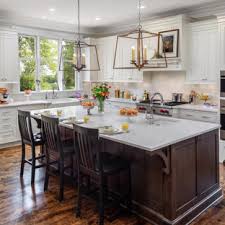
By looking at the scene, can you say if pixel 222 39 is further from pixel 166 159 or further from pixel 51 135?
pixel 51 135

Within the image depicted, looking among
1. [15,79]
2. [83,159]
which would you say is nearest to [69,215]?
[83,159]

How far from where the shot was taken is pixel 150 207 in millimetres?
3055

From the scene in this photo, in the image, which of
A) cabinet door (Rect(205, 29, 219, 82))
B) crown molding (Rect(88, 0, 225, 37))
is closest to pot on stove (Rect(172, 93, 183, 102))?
cabinet door (Rect(205, 29, 219, 82))

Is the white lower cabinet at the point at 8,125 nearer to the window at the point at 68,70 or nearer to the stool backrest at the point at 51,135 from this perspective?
the window at the point at 68,70

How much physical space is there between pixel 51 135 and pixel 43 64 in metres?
4.16

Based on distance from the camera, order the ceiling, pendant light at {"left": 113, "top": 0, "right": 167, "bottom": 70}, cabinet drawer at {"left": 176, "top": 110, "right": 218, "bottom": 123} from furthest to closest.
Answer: pendant light at {"left": 113, "top": 0, "right": 167, "bottom": 70} → the ceiling → cabinet drawer at {"left": 176, "top": 110, "right": 218, "bottom": 123}

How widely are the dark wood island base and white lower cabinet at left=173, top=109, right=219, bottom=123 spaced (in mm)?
1584

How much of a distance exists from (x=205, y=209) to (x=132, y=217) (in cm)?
89

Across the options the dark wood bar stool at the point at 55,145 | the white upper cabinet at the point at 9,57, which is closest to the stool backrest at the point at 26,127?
the dark wood bar stool at the point at 55,145

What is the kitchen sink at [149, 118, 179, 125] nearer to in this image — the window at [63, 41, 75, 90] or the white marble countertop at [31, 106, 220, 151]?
the white marble countertop at [31, 106, 220, 151]

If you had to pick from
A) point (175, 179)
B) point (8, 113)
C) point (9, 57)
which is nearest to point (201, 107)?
point (175, 179)

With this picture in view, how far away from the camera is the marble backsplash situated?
223 inches

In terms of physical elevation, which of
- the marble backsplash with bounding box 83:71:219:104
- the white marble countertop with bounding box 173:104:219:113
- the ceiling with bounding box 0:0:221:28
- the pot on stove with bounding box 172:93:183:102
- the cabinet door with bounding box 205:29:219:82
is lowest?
the white marble countertop with bounding box 173:104:219:113

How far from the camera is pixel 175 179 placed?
9.41 ft
